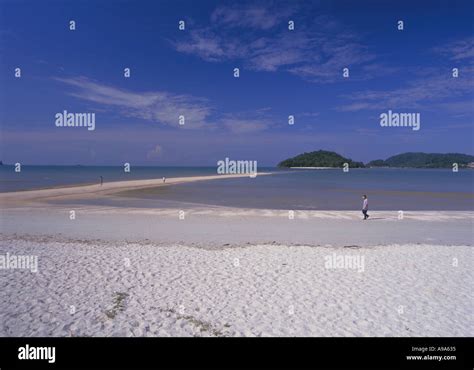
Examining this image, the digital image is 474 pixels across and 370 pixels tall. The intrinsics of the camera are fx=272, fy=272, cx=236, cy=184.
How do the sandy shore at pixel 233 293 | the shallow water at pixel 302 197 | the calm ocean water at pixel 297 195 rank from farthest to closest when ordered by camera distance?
1. the calm ocean water at pixel 297 195
2. the shallow water at pixel 302 197
3. the sandy shore at pixel 233 293

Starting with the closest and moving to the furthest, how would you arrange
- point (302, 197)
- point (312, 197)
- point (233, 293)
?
point (233, 293)
point (302, 197)
point (312, 197)

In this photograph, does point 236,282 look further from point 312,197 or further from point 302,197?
point 312,197

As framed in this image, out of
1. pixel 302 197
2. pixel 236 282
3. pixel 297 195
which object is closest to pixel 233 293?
pixel 236 282

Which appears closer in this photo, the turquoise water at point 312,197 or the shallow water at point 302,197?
A: the shallow water at point 302,197

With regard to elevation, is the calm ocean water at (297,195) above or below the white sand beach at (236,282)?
above

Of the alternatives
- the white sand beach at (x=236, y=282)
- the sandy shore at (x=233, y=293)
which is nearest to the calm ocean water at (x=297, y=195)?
the white sand beach at (x=236, y=282)

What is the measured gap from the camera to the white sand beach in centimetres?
618

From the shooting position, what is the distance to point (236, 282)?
27.8 feet

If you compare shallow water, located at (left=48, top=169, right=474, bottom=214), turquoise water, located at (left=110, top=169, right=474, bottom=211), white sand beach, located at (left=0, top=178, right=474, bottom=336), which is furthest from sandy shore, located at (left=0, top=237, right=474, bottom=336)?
turquoise water, located at (left=110, top=169, right=474, bottom=211)

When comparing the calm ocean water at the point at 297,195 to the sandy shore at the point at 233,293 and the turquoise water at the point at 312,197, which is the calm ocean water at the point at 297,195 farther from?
the sandy shore at the point at 233,293

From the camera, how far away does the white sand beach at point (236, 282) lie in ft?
20.3

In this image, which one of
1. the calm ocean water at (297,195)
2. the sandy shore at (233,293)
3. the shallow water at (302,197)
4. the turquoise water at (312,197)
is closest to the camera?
the sandy shore at (233,293)

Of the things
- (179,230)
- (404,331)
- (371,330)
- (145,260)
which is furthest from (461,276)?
(179,230)
